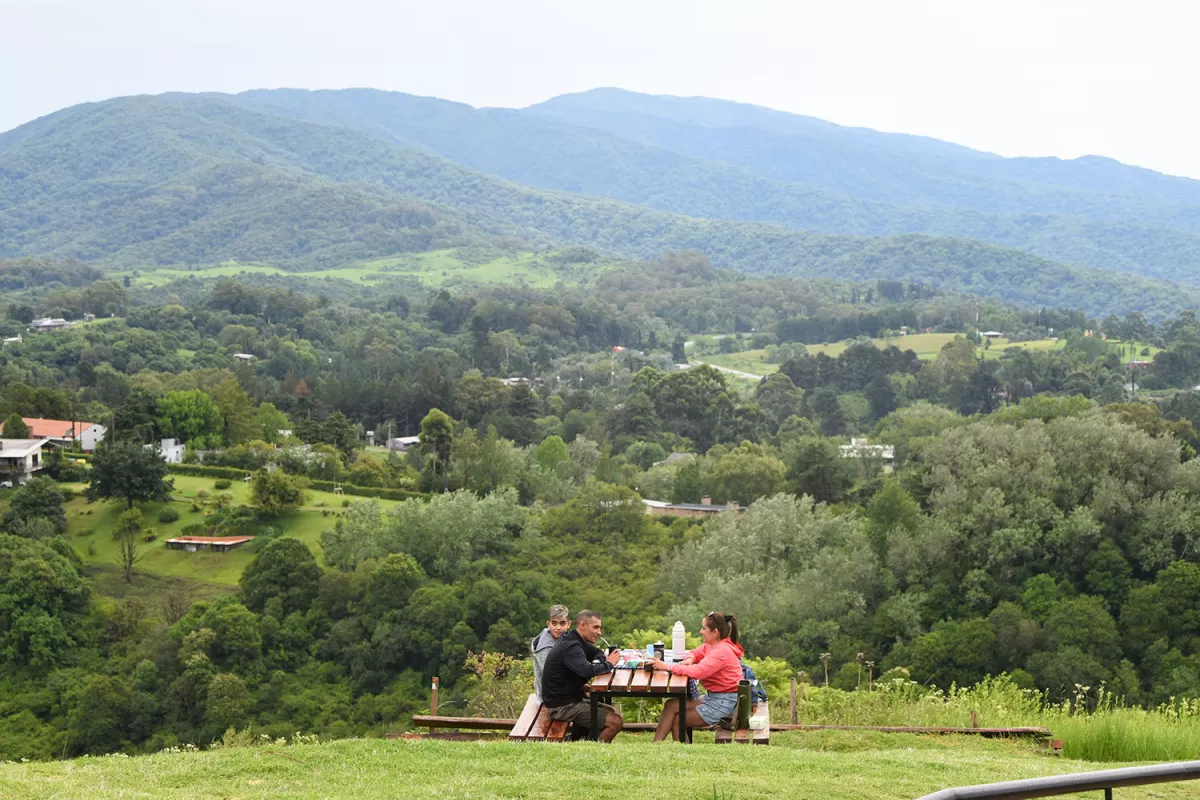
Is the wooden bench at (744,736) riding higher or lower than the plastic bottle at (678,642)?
lower

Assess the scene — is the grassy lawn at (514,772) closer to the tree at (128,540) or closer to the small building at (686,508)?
the tree at (128,540)

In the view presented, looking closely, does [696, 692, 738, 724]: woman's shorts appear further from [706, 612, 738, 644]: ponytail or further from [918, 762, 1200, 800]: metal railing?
[918, 762, 1200, 800]: metal railing

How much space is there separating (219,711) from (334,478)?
2038 centimetres

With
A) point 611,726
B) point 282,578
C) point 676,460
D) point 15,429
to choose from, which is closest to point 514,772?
point 611,726

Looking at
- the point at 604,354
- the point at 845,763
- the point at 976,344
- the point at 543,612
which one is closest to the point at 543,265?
the point at 604,354

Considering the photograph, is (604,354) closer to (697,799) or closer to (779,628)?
(779,628)

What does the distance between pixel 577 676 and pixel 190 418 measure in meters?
51.4

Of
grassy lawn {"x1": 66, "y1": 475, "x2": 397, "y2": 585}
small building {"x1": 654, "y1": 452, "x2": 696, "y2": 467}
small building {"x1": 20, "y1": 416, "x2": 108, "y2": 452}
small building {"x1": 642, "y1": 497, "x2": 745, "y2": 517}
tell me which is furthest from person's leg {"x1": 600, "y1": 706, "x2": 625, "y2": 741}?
small building {"x1": 20, "y1": 416, "x2": 108, "y2": 452}

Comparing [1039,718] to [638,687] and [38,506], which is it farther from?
[38,506]

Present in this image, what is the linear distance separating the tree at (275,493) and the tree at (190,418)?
40.6 ft

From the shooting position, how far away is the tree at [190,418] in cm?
5662

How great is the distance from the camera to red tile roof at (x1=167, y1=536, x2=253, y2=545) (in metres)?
42.7

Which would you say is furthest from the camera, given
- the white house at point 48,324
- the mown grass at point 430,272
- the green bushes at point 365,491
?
the mown grass at point 430,272

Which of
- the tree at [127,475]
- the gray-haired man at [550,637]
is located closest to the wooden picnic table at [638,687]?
the gray-haired man at [550,637]
